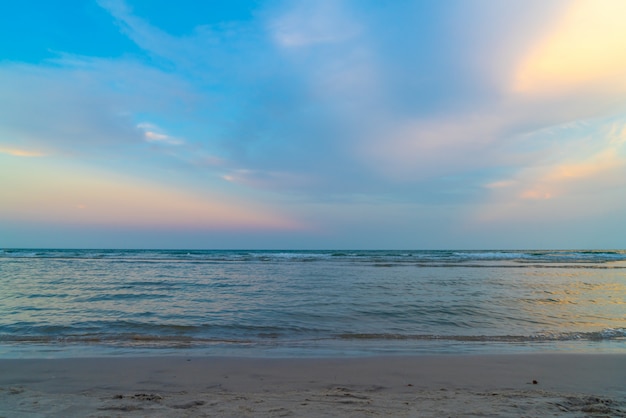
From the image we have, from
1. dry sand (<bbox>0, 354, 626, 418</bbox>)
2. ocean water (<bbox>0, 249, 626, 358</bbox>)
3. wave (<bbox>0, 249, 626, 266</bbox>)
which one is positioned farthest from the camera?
wave (<bbox>0, 249, 626, 266</bbox>)

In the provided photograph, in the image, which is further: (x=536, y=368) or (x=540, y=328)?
(x=540, y=328)

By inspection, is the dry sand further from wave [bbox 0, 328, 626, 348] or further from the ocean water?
wave [bbox 0, 328, 626, 348]

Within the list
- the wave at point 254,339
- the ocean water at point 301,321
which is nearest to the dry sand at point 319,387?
the ocean water at point 301,321

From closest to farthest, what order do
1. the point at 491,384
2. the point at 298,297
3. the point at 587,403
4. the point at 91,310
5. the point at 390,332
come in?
the point at 587,403 → the point at 491,384 → the point at 390,332 → the point at 91,310 → the point at 298,297

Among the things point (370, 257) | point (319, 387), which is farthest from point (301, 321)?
point (370, 257)

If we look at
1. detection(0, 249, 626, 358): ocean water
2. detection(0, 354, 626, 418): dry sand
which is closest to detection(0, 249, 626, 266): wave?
detection(0, 249, 626, 358): ocean water

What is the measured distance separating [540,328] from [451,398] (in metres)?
6.37

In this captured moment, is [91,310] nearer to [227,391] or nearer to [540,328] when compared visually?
[227,391]

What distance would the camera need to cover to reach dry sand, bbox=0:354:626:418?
14.1 feet

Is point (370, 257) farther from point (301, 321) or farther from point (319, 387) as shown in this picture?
point (319, 387)

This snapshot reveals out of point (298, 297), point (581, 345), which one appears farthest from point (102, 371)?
point (581, 345)

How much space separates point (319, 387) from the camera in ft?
17.1

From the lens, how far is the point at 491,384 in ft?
17.9

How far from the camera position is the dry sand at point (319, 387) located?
4309 millimetres
